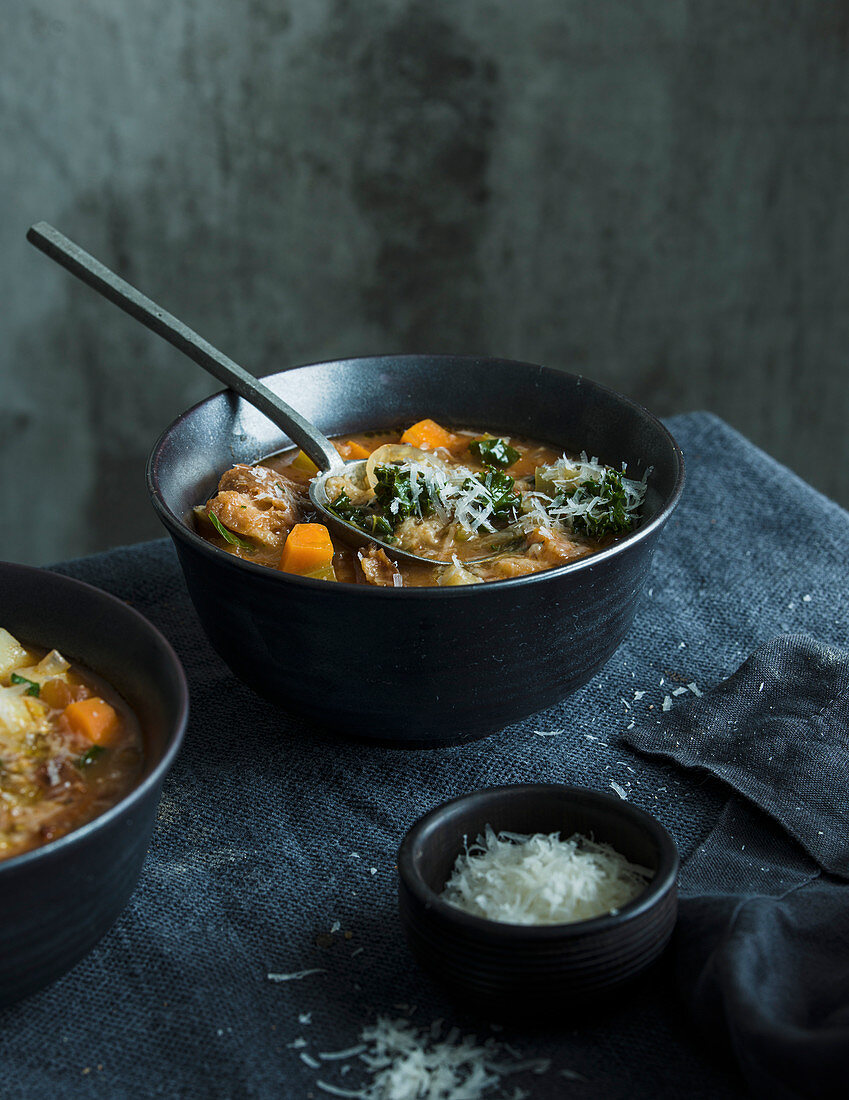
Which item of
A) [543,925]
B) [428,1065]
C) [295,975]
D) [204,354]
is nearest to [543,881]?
[543,925]

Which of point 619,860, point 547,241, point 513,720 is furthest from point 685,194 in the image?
point 619,860

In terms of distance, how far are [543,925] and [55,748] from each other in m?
0.73

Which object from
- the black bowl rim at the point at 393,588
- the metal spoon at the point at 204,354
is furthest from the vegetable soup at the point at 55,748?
the metal spoon at the point at 204,354

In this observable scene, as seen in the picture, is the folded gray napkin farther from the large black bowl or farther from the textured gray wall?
the textured gray wall

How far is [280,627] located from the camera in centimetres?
189

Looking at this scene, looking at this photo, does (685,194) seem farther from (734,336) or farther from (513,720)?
(513,720)

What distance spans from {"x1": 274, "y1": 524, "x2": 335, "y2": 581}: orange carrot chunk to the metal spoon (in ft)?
0.74

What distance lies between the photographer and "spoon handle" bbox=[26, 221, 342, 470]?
7.82ft

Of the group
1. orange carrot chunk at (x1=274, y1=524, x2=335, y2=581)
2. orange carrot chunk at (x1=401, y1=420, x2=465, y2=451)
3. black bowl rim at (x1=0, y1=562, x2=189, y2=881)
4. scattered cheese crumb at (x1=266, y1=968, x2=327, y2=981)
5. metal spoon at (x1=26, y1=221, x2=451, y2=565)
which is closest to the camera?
black bowl rim at (x1=0, y1=562, x2=189, y2=881)

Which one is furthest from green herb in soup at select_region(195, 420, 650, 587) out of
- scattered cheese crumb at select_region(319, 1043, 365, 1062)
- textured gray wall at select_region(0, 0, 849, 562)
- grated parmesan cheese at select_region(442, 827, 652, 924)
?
textured gray wall at select_region(0, 0, 849, 562)

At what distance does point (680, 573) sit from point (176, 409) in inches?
117

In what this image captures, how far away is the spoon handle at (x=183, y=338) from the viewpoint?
238 centimetres

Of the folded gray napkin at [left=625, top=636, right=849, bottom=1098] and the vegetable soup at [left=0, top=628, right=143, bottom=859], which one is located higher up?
the vegetable soup at [left=0, top=628, right=143, bottom=859]

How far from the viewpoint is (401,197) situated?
4.92 m
